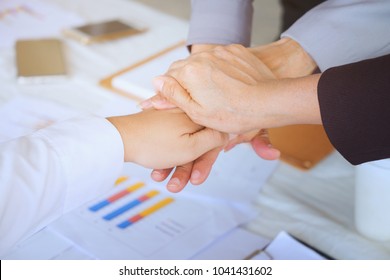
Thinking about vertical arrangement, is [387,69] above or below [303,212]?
above

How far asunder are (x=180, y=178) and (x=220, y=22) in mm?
355

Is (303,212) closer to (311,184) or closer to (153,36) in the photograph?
(311,184)

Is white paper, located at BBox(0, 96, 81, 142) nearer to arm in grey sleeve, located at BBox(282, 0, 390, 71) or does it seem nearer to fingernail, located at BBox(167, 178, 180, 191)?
fingernail, located at BBox(167, 178, 180, 191)

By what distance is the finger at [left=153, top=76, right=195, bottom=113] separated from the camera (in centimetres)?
86

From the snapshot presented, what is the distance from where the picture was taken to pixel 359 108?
67cm

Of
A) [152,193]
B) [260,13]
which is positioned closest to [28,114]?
[152,193]

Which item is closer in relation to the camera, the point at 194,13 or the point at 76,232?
the point at 76,232

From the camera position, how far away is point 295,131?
109 centimetres

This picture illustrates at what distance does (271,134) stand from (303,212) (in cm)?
24

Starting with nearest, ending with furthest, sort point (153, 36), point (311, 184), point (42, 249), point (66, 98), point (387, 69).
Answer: point (387, 69) → point (42, 249) → point (311, 184) → point (66, 98) → point (153, 36)

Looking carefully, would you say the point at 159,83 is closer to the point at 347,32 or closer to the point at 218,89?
the point at 218,89

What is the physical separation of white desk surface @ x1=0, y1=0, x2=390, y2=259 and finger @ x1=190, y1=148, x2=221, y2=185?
12 cm

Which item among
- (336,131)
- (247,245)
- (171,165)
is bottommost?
(247,245)
